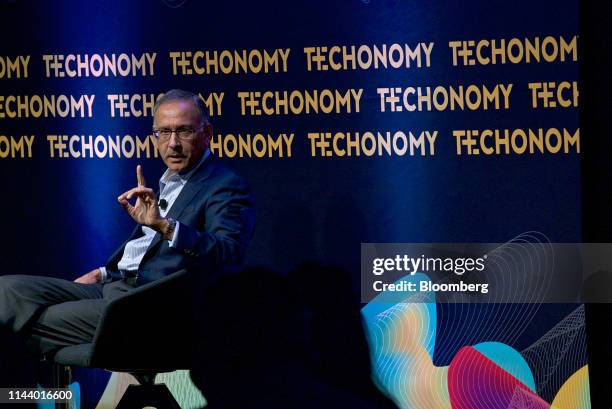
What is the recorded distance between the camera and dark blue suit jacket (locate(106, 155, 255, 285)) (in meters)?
3.90

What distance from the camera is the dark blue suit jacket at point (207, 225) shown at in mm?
3896

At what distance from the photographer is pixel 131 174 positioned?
4727 mm

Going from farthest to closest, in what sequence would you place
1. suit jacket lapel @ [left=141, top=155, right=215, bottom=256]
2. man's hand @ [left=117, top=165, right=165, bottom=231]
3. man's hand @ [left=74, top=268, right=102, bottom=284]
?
1. man's hand @ [left=74, top=268, right=102, bottom=284]
2. suit jacket lapel @ [left=141, top=155, right=215, bottom=256]
3. man's hand @ [left=117, top=165, right=165, bottom=231]

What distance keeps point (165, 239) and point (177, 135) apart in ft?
1.50

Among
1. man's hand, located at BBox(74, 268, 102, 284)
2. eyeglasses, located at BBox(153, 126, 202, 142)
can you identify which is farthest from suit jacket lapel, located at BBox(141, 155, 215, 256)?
man's hand, located at BBox(74, 268, 102, 284)

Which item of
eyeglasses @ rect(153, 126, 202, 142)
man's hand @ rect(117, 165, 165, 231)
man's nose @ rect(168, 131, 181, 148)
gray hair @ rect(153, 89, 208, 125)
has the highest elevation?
gray hair @ rect(153, 89, 208, 125)

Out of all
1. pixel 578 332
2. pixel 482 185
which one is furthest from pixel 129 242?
pixel 578 332

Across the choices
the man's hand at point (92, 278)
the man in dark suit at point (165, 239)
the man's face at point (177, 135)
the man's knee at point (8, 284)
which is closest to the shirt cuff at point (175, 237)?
the man in dark suit at point (165, 239)

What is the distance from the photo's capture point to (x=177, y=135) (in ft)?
13.9

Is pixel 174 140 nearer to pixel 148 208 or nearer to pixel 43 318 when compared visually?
pixel 148 208

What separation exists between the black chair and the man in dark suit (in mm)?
83

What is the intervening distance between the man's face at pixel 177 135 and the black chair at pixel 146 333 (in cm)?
65

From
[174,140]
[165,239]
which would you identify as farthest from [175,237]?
Result: [174,140]

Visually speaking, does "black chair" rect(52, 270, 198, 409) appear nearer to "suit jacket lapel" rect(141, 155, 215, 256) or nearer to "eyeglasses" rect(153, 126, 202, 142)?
"suit jacket lapel" rect(141, 155, 215, 256)
